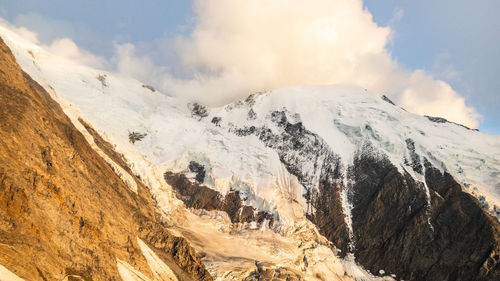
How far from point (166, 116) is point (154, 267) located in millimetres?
99217

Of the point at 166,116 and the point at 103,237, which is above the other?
the point at 166,116

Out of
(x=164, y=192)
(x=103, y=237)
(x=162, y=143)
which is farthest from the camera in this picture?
(x=162, y=143)

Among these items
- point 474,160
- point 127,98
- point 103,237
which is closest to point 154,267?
point 103,237

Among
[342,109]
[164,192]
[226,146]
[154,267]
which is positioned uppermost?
[342,109]

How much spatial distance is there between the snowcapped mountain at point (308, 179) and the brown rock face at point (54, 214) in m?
23.3

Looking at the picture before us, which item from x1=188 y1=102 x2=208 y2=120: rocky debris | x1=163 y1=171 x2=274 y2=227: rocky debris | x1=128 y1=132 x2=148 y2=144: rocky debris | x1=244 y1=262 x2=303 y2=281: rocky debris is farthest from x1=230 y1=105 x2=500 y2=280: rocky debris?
x1=188 y1=102 x2=208 y2=120: rocky debris

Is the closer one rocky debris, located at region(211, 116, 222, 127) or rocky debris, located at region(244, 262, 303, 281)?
rocky debris, located at region(244, 262, 303, 281)

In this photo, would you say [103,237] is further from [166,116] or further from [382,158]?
[166,116]

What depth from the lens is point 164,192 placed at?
290 feet

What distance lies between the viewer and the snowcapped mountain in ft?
239

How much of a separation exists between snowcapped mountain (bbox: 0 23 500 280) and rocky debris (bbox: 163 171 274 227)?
0.33 metres

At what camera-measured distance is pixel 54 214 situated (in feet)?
91.8

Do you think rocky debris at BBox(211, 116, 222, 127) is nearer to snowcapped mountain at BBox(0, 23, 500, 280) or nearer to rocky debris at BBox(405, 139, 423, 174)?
snowcapped mountain at BBox(0, 23, 500, 280)

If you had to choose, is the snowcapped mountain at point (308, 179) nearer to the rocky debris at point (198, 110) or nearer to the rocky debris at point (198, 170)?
the rocky debris at point (198, 170)
